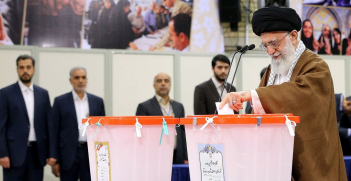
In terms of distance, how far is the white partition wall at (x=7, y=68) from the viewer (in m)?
6.05

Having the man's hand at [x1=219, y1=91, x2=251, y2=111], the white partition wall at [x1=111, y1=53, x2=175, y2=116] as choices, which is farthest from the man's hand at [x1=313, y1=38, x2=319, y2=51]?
the man's hand at [x1=219, y1=91, x2=251, y2=111]

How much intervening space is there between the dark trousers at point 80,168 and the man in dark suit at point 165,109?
2.23 ft

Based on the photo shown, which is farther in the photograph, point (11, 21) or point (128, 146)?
point (11, 21)

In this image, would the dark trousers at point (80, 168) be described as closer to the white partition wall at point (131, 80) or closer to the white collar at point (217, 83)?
the white collar at point (217, 83)

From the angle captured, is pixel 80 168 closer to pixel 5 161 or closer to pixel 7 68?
pixel 5 161

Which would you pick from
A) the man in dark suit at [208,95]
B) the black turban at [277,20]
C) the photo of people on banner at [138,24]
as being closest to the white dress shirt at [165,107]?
the man in dark suit at [208,95]

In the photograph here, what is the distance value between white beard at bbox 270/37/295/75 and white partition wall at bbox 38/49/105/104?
14.2ft

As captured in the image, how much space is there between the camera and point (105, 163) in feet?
7.16

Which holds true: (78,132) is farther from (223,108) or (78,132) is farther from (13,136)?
(223,108)

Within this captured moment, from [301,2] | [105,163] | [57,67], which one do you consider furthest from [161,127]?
[301,2]

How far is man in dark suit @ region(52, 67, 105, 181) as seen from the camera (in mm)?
4957

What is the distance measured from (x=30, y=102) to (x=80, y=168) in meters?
0.84

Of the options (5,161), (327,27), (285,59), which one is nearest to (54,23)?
(5,161)

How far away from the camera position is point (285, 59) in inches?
95.7
